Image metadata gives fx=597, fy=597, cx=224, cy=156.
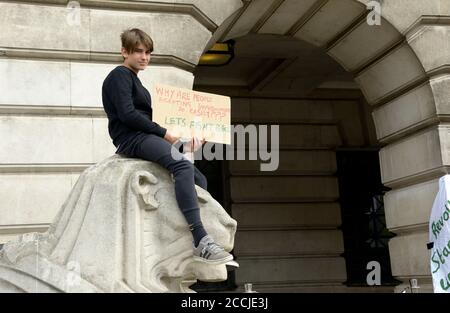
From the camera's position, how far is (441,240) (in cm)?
680

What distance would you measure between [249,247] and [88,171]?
831cm

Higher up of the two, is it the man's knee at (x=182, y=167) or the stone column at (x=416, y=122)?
the stone column at (x=416, y=122)

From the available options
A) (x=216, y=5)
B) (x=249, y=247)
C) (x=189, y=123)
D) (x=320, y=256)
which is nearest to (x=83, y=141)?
(x=216, y=5)

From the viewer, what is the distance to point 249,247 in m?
12.0

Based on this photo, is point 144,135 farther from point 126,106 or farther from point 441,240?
point 441,240

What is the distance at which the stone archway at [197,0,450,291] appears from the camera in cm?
795

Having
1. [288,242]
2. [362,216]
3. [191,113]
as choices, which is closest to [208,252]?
[191,113]

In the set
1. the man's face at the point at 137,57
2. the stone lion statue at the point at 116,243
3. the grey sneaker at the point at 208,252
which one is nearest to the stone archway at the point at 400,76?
the man's face at the point at 137,57

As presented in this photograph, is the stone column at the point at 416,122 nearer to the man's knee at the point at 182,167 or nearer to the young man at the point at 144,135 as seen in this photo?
the young man at the point at 144,135

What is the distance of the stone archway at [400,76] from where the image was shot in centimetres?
795

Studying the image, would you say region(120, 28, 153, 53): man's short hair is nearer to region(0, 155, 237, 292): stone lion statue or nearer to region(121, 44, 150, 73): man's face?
region(121, 44, 150, 73): man's face

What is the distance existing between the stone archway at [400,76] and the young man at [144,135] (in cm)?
360
